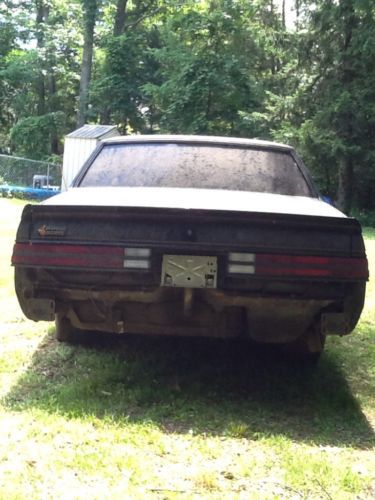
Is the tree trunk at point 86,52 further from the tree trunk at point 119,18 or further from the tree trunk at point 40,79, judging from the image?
the tree trunk at point 40,79

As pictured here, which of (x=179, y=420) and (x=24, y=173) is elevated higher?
(x=179, y=420)

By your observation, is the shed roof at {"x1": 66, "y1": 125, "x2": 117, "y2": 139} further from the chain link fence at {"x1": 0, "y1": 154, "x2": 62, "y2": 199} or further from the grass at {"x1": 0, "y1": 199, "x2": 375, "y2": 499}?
the grass at {"x1": 0, "y1": 199, "x2": 375, "y2": 499}

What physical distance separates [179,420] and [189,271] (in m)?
0.79

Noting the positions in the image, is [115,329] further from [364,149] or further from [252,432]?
[364,149]

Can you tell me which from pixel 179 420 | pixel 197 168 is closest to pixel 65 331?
pixel 179 420

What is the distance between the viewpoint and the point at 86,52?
1188 inches

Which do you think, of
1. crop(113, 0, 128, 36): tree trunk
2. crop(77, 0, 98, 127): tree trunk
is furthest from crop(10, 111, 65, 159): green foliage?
crop(113, 0, 128, 36): tree trunk

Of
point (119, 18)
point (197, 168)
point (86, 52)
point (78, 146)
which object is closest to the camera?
point (197, 168)

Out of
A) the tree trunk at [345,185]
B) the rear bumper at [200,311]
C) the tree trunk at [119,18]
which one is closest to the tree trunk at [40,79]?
the tree trunk at [119,18]

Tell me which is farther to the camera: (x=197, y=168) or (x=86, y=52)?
(x=86, y=52)

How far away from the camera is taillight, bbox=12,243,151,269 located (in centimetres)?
323

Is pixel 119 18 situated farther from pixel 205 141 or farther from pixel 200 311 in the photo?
pixel 200 311

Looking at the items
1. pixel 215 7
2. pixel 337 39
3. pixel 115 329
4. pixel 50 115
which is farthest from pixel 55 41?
pixel 115 329

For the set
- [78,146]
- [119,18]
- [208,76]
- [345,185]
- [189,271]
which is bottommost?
[345,185]
